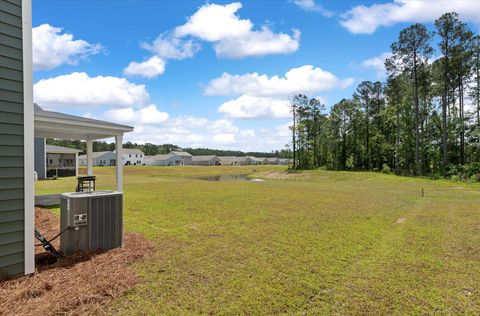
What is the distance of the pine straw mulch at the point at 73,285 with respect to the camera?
324 cm

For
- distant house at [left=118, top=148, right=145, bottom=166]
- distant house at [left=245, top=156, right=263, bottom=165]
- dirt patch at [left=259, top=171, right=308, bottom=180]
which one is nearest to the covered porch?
dirt patch at [left=259, top=171, right=308, bottom=180]

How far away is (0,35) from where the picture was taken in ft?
12.5

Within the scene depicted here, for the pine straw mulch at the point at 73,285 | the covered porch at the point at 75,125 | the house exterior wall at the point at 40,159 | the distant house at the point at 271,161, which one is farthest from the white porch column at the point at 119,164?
the distant house at the point at 271,161

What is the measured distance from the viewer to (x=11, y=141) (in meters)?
3.90

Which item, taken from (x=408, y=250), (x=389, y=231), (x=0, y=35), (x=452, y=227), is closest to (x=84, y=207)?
(x=0, y=35)

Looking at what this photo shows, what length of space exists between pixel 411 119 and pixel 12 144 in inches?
1656

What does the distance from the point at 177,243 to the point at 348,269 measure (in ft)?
10.9

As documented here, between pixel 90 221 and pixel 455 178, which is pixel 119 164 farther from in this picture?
pixel 455 178

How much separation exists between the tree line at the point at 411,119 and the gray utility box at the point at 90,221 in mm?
30546

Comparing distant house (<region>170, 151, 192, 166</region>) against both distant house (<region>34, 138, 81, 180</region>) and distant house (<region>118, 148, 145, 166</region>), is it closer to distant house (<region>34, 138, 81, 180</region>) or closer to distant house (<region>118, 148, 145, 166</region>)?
distant house (<region>118, 148, 145, 166</region>)

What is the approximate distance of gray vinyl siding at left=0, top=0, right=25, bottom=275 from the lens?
3.81 metres

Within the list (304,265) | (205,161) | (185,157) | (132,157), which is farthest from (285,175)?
(185,157)

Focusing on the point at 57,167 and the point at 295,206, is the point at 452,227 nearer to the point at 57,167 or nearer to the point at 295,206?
the point at 295,206

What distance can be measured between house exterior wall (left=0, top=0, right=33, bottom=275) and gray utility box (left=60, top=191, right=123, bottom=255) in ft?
2.70
